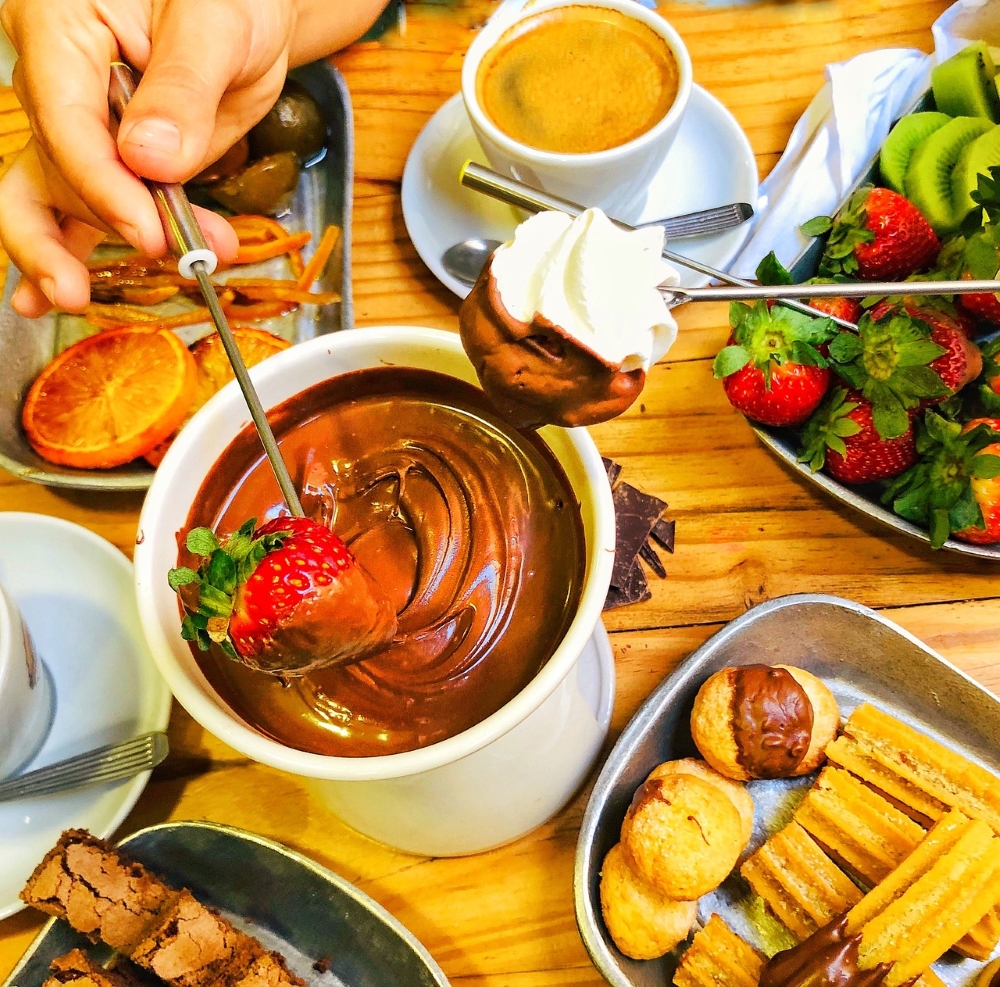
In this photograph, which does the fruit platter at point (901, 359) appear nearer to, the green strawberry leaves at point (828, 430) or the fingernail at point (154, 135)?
the green strawberry leaves at point (828, 430)

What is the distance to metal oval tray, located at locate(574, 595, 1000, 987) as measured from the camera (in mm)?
762

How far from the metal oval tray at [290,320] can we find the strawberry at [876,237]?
0.56m

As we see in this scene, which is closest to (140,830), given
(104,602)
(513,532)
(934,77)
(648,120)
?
(104,602)

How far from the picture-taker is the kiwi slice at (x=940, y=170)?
99cm

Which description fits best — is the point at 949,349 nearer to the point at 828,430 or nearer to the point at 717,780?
the point at 828,430

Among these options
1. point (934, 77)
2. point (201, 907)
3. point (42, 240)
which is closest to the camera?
point (201, 907)

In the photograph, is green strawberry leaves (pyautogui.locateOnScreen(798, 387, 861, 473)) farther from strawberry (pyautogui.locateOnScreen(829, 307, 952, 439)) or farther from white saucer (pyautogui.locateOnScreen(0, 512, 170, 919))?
white saucer (pyautogui.locateOnScreen(0, 512, 170, 919))

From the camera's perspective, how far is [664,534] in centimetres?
92

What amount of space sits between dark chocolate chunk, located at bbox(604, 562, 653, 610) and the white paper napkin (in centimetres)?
41

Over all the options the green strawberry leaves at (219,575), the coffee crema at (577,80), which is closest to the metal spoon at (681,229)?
the coffee crema at (577,80)

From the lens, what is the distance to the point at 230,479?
66 cm

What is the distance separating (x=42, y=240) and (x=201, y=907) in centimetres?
71

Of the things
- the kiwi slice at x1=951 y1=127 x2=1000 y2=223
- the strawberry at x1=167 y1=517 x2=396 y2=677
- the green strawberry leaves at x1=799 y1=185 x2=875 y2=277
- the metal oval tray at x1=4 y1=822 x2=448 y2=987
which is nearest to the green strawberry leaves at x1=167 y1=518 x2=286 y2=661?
the strawberry at x1=167 y1=517 x2=396 y2=677

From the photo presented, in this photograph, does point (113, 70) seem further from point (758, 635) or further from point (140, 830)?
point (758, 635)
